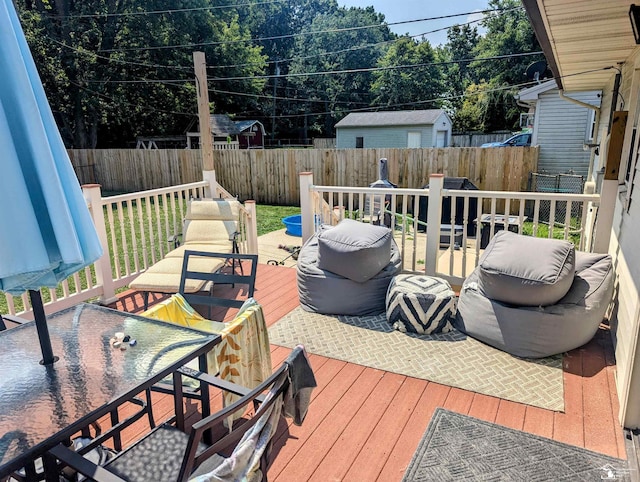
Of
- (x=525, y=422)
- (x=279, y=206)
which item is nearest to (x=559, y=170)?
(x=279, y=206)

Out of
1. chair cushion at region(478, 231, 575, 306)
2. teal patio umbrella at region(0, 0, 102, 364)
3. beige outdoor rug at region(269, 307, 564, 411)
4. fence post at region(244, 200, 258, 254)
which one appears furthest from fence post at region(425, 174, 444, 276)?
teal patio umbrella at region(0, 0, 102, 364)

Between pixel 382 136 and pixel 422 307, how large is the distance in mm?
19279

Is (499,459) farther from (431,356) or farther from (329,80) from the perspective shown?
(329,80)

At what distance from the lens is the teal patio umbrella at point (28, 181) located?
4.03ft

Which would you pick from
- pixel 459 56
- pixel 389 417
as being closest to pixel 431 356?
pixel 389 417

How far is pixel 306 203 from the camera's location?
4727 mm

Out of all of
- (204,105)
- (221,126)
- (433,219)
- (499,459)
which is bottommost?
(499,459)

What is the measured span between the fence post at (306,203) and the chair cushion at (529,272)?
2200mm

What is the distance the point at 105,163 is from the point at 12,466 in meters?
14.9

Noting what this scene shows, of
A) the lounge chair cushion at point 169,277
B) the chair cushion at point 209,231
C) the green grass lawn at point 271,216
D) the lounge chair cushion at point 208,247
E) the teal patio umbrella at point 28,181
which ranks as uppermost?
the teal patio umbrella at point 28,181

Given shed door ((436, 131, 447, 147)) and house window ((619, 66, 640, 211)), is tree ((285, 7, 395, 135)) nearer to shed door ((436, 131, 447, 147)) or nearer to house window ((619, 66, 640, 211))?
shed door ((436, 131, 447, 147))

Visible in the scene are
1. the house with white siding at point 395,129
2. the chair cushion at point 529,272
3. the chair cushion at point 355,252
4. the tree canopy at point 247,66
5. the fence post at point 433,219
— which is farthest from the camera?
the house with white siding at point 395,129

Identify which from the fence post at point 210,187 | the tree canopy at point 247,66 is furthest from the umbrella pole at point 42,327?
the tree canopy at point 247,66

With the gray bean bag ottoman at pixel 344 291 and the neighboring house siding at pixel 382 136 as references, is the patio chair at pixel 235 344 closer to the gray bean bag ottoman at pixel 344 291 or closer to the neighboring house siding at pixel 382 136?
the gray bean bag ottoman at pixel 344 291
